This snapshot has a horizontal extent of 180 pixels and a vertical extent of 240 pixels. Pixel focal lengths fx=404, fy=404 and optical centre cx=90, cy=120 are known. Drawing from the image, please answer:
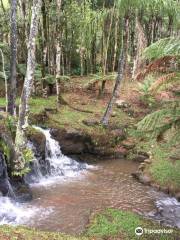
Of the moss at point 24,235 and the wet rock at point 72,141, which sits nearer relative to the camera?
the moss at point 24,235

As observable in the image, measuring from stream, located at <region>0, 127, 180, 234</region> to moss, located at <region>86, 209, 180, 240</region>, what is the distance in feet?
1.37

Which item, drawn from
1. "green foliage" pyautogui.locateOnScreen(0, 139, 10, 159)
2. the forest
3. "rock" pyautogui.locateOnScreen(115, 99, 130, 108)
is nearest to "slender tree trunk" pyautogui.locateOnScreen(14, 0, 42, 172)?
the forest

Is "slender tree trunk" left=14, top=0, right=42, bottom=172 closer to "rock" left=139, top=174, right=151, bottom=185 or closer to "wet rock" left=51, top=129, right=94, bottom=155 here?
"rock" left=139, top=174, right=151, bottom=185

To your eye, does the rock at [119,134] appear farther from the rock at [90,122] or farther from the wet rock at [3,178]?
the wet rock at [3,178]

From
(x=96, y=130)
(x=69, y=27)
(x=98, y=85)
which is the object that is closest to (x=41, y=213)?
(x=96, y=130)

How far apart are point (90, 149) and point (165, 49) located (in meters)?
9.97

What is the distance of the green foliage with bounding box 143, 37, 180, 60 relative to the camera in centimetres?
932

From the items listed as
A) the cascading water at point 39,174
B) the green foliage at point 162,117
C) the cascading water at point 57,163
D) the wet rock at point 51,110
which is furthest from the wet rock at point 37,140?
A: the green foliage at point 162,117

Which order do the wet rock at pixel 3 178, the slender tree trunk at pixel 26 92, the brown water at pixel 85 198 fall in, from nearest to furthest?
the brown water at pixel 85 198, the slender tree trunk at pixel 26 92, the wet rock at pixel 3 178

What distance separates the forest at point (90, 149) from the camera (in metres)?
10.7

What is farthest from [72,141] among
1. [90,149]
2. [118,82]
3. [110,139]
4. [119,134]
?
[118,82]

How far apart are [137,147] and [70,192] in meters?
6.07

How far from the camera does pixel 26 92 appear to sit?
40.4ft

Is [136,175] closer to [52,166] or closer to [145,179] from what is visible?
[145,179]
